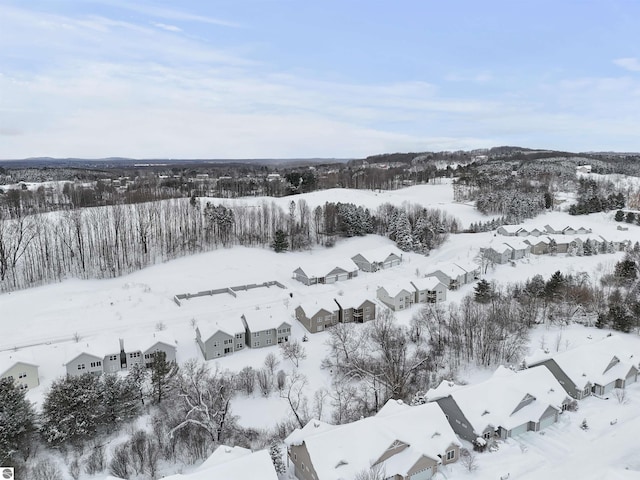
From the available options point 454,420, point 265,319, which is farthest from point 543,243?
point 454,420

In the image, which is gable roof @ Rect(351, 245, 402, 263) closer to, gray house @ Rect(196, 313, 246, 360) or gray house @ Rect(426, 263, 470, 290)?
gray house @ Rect(426, 263, 470, 290)

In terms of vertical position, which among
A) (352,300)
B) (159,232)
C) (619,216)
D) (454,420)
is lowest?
(454,420)

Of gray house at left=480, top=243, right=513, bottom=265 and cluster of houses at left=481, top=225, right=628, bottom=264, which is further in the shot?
cluster of houses at left=481, top=225, right=628, bottom=264

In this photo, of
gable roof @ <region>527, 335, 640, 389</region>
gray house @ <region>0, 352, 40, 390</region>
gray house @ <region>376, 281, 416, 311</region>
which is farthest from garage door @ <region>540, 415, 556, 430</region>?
gray house @ <region>0, 352, 40, 390</region>

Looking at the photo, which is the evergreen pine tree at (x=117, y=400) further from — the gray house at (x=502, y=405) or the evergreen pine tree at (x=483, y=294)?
the evergreen pine tree at (x=483, y=294)

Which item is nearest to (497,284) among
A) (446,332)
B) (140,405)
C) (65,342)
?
(446,332)

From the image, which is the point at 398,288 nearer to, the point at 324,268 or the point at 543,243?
the point at 324,268

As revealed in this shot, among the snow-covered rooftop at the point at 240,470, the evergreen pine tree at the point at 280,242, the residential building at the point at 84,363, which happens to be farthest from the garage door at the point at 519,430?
the evergreen pine tree at the point at 280,242

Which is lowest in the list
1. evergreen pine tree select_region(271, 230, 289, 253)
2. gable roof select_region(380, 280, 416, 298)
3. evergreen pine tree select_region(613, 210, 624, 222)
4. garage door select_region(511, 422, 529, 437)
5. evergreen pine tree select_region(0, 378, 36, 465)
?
garage door select_region(511, 422, 529, 437)
